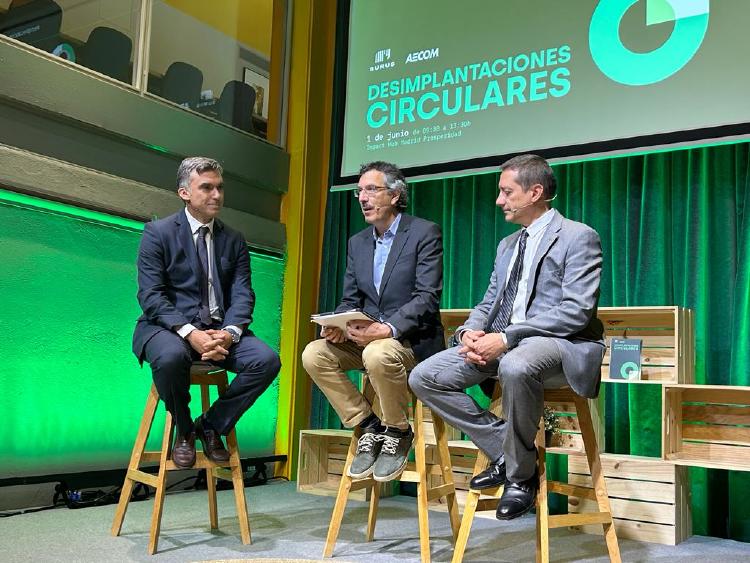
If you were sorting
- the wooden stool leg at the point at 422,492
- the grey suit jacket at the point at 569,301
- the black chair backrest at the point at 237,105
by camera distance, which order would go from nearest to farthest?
the grey suit jacket at the point at 569,301 → the wooden stool leg at the point at 422,492 → the black chair backrest at the point at 237,105

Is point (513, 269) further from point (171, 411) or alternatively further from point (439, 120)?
point (439, 120)

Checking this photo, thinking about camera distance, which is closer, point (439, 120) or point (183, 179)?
point (183, 179)

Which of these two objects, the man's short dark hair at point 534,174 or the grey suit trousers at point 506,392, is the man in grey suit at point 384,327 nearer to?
the grey suit trousers at point 506,392

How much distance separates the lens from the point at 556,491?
236 cm

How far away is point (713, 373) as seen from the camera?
3.38 meters

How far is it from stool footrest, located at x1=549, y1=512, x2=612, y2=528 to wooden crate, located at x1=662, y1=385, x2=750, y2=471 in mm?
876

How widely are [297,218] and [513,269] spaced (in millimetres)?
2346

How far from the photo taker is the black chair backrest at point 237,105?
4.49m

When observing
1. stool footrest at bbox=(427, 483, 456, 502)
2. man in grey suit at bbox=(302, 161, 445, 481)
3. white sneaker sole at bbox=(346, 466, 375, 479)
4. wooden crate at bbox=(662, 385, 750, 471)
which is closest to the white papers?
man in grey suit at bbox=(302, 161, 445, 481)

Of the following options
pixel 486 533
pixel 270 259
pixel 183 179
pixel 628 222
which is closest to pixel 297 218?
pixel 270 259

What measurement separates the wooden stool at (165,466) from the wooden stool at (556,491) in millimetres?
847

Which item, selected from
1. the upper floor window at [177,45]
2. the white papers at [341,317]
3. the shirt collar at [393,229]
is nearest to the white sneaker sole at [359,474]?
the white papers at [341,317]

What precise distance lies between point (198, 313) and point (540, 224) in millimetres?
1298

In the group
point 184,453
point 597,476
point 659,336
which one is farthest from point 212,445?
point 659,336
